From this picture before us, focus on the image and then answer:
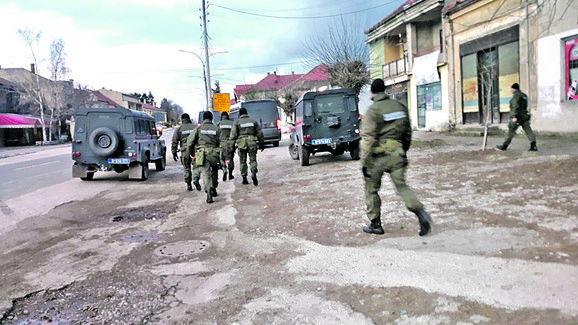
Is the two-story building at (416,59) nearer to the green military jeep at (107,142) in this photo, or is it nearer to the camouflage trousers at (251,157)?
the camouflage trousers at (251,157)

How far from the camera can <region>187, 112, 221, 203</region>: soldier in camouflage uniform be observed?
8.21m

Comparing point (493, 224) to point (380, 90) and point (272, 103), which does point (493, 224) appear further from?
point (272, 103)

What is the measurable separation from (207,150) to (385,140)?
4.48m

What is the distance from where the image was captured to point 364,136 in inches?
188

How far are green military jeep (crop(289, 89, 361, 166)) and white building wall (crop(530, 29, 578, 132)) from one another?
6685 mm

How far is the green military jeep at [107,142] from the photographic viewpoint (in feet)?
36.5

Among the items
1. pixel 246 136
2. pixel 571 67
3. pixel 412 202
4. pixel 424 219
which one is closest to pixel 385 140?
pixel 412 202

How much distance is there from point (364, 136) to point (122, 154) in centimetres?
870

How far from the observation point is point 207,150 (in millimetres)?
8328

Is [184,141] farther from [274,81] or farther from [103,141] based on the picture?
[274,81]

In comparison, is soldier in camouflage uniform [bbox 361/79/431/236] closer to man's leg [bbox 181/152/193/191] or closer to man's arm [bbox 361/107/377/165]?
man's arm [bbox 361/107/377/165]

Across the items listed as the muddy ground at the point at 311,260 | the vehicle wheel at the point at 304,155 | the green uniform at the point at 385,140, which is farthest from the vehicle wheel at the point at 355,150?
the green uniform at the point at 385,140

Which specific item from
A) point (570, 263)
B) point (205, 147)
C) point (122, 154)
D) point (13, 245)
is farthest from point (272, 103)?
point (570, 263)

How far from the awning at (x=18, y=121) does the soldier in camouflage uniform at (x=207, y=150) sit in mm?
42404
